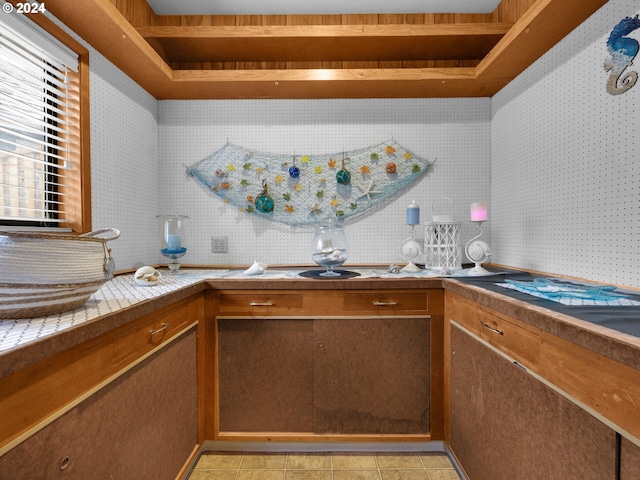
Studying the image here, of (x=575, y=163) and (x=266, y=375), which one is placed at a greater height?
(x=575, y=163)

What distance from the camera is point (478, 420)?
4.41ft

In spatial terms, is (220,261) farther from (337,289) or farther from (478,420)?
(478,420)

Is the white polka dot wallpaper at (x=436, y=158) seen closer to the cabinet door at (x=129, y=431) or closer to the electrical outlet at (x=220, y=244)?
the electrical outlet at (x=220, y=244)

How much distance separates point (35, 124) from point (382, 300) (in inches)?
68.2

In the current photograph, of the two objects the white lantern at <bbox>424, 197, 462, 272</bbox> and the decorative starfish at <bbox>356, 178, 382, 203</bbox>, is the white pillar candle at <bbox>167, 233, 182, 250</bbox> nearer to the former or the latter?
the decorative starfish at <bbox>356, 178, 382, 203</bbox>

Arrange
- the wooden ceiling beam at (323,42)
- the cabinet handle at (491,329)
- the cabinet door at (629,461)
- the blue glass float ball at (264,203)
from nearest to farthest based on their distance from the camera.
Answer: the cabinet door at (629,461), the cabinet handle at (491,329), the wooden ceiling beam at (323,42), the blue glass float ball at (264,203)

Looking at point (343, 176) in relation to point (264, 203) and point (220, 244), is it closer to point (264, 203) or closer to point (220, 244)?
point (264, 203)

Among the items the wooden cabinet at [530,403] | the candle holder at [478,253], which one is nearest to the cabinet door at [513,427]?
the wooden cabinet at [530,403]

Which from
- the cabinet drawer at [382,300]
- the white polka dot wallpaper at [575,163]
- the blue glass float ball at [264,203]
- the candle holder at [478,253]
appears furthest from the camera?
the blue glass float ball at [264,203]

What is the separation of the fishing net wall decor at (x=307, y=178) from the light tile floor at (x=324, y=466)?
1366mm

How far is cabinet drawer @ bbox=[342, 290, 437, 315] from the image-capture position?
169 centimetres

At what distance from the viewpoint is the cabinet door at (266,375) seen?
66.9 inches

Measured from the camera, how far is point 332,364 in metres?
1.70

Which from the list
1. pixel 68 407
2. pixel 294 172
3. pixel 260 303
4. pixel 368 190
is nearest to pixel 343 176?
pixel 368 190
